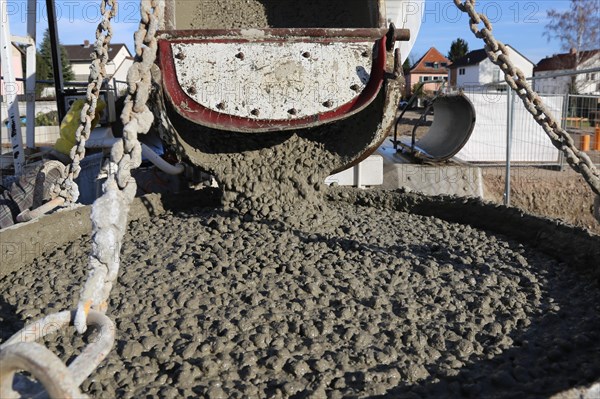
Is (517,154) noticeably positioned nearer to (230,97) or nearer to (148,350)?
(230,97)

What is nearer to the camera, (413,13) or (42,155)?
(413,13)

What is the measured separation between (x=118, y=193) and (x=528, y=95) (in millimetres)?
1714

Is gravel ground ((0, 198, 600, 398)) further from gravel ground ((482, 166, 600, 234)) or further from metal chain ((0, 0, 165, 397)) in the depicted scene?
gravel ground ((482, 166, 600, 234))

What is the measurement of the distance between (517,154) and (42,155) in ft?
20.1

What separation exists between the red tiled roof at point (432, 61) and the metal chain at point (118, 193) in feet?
136

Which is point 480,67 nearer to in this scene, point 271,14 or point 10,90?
point 271,14

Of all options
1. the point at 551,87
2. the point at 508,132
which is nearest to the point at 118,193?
the point at 508,132

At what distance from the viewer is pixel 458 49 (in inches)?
1646

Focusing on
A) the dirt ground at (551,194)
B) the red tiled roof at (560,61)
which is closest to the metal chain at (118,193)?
the dirt ground at (551,194)

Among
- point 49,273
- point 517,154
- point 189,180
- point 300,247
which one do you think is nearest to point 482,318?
point 300,247

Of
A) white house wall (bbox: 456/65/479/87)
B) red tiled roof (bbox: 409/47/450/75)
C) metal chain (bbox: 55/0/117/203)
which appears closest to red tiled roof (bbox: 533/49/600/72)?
white house wall (bbox: 456/65/479/87)

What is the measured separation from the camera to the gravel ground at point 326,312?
173 centimetres

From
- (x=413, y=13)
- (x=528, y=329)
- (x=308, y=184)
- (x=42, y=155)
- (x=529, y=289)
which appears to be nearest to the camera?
(x=528, y=329)

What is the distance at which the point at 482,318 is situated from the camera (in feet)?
7.08
